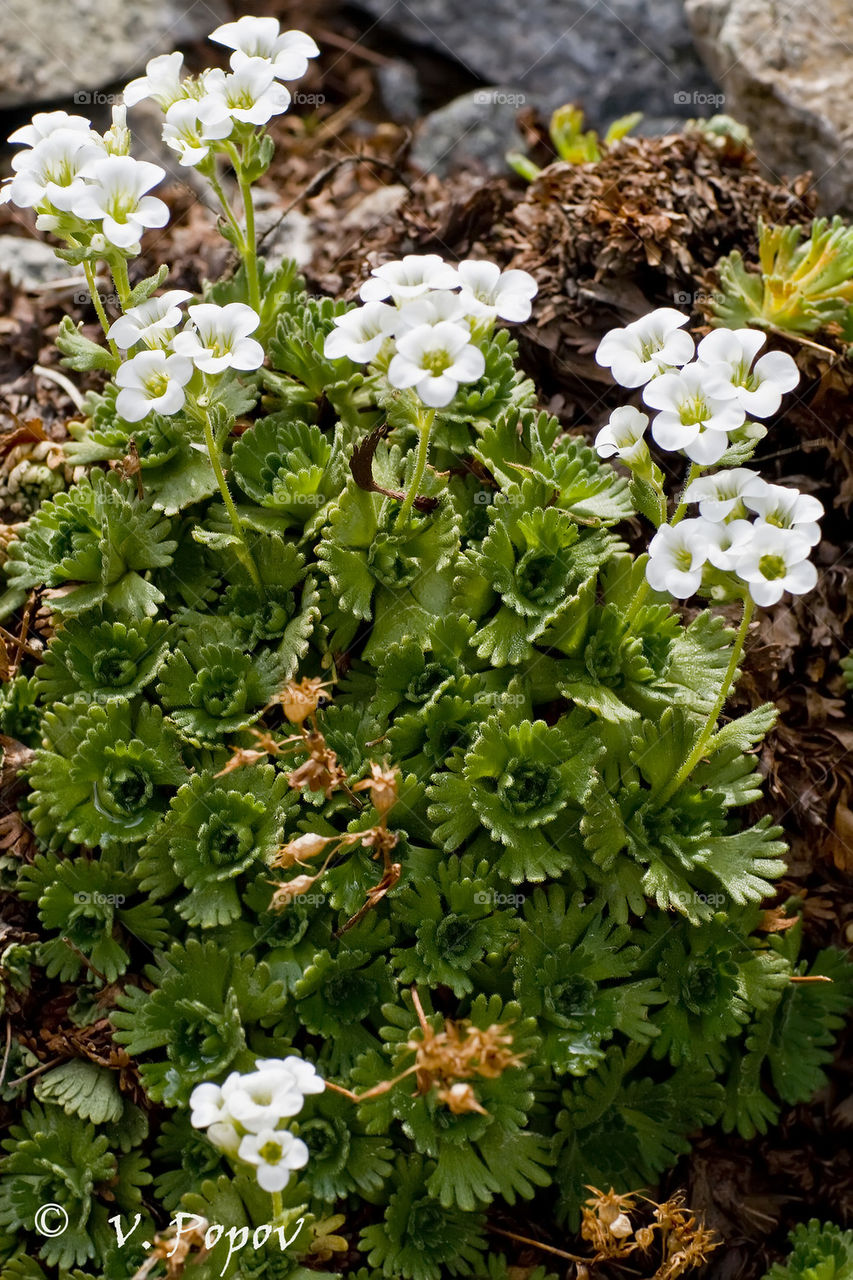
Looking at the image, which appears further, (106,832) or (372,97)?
(372,97)

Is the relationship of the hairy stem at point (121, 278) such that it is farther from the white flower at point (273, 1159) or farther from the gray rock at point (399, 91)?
the gray rock at point (399, 91)

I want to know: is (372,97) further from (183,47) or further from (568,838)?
(568,838)

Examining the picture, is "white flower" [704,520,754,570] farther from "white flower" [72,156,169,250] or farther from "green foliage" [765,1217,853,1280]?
A: "green foliage" [765,1217,853,1280]

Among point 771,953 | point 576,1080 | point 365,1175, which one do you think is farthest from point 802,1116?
point 365,1175

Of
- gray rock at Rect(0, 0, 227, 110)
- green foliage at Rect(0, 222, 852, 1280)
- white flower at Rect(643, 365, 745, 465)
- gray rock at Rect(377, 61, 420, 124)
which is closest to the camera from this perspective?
white flower at Rect(643, 365, 745, 465)

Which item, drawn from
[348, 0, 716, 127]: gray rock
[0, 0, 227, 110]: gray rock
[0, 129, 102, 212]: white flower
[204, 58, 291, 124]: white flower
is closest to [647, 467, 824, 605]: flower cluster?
[204, 58, 291, 124]: white flower

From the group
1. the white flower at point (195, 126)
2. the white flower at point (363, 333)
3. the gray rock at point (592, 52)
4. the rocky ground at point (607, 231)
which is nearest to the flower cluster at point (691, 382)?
the white flower at point (363, 333)

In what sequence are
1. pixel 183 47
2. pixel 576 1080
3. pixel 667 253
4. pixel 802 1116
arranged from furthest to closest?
pixel 183 47
pixel 667 253
pixel 802 1116
pixel 576 1080
